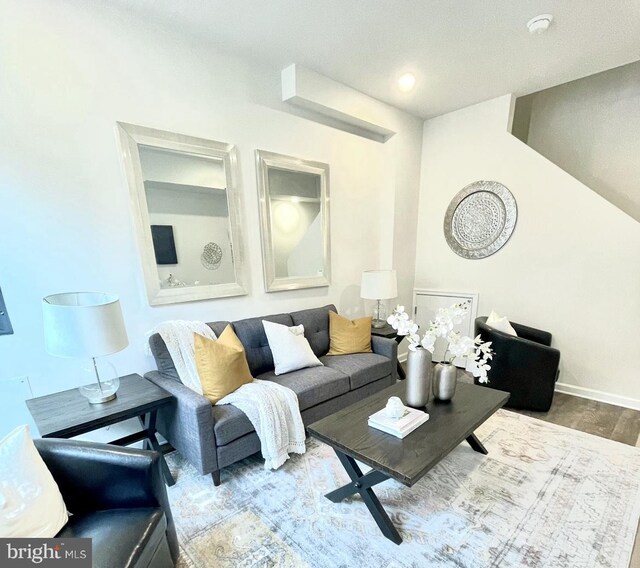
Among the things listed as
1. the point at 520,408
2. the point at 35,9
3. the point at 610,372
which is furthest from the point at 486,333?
the point at 35,9

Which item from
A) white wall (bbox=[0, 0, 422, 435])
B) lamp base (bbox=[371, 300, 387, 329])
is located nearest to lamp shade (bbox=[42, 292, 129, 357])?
white wall (bbox=[0, 0, 422, 435])

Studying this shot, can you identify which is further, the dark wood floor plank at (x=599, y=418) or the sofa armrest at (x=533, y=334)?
the sofa armrest at (x=533, y=334)

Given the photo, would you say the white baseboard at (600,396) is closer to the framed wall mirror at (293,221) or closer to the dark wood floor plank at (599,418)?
the dark wood floor plank at (599,418)

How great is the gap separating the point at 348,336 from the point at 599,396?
247 cm

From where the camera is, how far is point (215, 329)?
2354 millimetres

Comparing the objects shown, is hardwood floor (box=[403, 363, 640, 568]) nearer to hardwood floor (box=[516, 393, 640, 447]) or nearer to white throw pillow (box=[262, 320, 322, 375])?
hardwood floor (box=[516, 393, 640, 447])

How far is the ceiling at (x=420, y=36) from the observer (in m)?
1.98

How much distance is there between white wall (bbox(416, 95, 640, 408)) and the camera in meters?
2.81

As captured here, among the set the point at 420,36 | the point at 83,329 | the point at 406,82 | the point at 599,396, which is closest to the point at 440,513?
the point at 83,329

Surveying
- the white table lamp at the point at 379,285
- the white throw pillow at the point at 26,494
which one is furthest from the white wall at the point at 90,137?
the white table lamp at the point at 379,285

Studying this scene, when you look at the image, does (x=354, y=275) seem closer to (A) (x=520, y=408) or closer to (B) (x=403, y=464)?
(A) (x=520, y=408)

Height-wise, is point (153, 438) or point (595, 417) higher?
point (153, 438)

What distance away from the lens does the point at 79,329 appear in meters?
1.51

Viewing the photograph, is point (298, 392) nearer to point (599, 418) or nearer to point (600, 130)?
point (599, 418)
